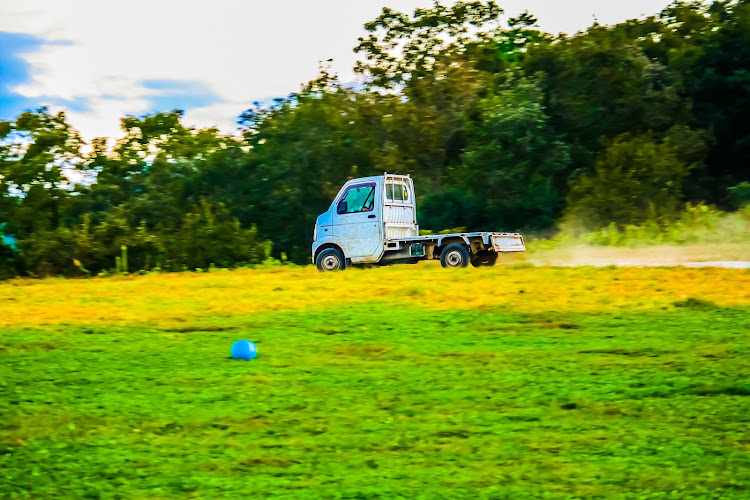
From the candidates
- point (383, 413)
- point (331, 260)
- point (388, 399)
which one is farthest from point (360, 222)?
point (383, 413)

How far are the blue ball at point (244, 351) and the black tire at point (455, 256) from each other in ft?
35.4

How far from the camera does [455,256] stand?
19.8m

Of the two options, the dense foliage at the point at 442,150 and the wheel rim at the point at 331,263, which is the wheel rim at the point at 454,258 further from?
the dense foliage at the point at 442,150

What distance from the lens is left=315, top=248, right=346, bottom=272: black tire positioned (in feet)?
69.1

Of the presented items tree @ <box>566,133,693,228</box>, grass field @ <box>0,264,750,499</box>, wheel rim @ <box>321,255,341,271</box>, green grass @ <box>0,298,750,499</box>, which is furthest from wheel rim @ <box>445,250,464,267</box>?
tree @ <box>566,133,693,228</box>

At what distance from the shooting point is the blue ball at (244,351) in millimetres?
9078

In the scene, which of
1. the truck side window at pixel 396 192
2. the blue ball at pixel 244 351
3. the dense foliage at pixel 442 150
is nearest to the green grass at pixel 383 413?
the blue ball at pixel 244 351

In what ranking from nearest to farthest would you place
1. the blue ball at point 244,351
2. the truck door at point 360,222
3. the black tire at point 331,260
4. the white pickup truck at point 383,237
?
the blue ball at point 244,351
the white pickup truck at point 383,237
the truck door at point 360,222
the black tire at point 331,260

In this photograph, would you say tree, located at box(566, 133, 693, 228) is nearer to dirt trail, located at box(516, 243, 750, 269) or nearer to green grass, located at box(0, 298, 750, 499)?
dirt trail, located at box(516, 243, 750, 269)

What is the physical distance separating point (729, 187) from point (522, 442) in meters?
31.5

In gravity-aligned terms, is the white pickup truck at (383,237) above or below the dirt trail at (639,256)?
above

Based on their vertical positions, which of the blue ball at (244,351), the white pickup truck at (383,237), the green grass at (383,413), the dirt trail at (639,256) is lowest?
the green grass at (383,413)

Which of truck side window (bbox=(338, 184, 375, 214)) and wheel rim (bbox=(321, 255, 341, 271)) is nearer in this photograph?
truck side window (bbox=(338, 184, 375, 214))

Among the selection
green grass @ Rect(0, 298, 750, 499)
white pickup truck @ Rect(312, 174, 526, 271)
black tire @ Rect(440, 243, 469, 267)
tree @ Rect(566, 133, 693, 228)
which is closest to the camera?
green grass @ Rect(0, 298, 750, 499)
